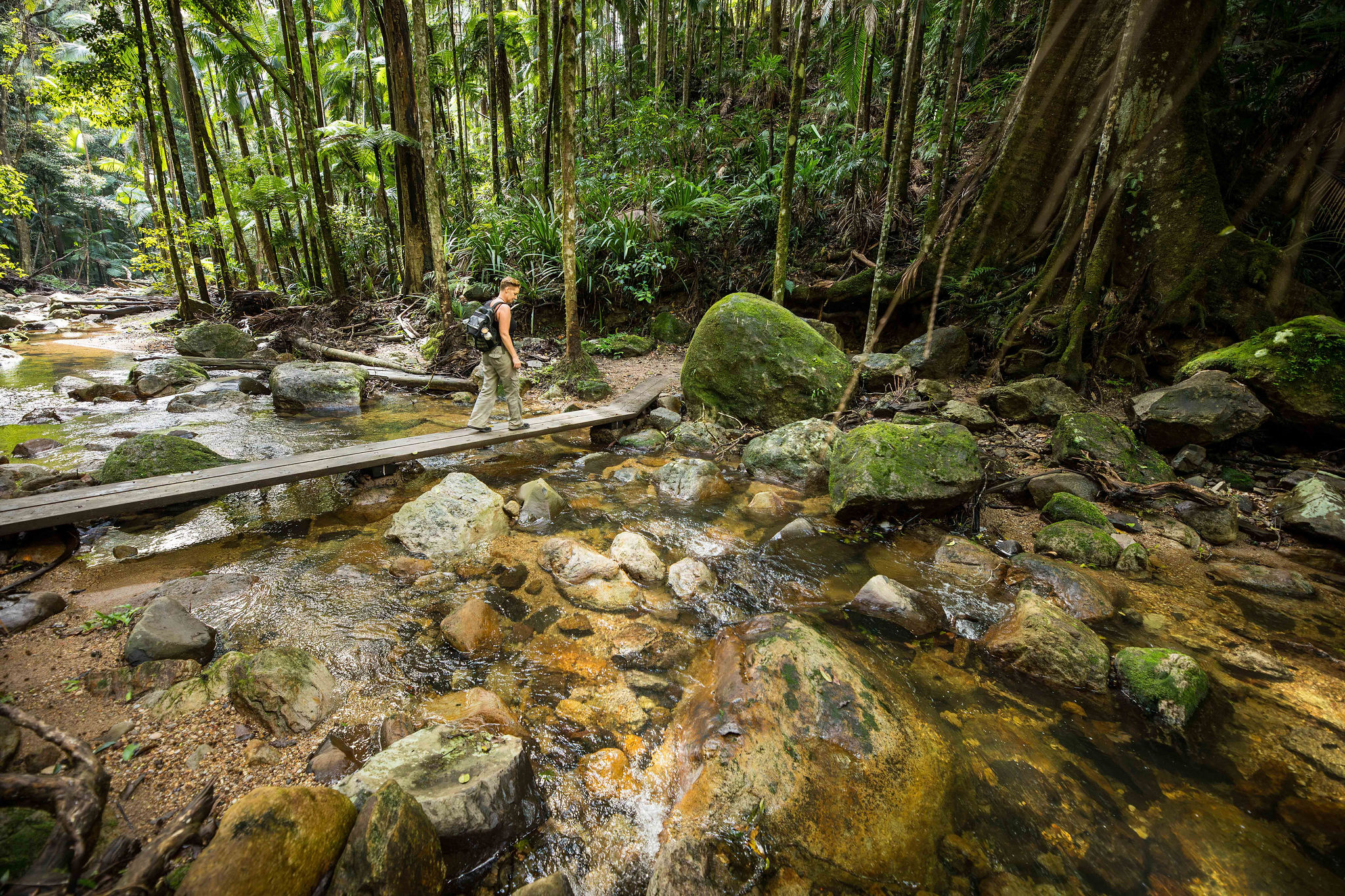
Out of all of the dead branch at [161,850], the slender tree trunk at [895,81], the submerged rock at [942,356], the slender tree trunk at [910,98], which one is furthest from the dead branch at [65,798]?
the slender tree trunk at [895,81]

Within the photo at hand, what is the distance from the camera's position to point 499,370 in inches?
228

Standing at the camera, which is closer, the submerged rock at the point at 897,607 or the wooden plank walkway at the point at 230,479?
the submerged rock at the point at 897,607

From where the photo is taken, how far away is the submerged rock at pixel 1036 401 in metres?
5.59

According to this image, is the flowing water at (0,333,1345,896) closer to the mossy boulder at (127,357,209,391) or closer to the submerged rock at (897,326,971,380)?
the submerged rock at (897,326,971,380)

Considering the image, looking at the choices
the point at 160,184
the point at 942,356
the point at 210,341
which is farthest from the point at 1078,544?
the point at 160,184

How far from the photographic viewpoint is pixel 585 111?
50.0 feet

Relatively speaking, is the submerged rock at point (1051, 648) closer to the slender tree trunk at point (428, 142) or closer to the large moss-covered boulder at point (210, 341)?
the slender tree trunk at point (428, 142)

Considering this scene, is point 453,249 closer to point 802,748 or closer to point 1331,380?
point 802,748

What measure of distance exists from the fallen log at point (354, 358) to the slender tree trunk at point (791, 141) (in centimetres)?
600

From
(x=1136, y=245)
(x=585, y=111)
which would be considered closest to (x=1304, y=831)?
(x=1136, y=245)

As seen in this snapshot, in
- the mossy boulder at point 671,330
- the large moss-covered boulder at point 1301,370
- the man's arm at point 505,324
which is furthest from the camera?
the mossy boulder at point 671,330

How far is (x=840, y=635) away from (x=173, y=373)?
1048 cm

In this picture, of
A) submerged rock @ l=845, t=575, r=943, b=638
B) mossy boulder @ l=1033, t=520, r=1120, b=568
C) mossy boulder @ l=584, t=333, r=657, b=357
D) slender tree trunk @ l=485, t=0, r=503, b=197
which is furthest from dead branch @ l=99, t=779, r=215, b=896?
slender tree trunk @ l=485, t=0, r=503, b=197

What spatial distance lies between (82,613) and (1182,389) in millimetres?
8365
